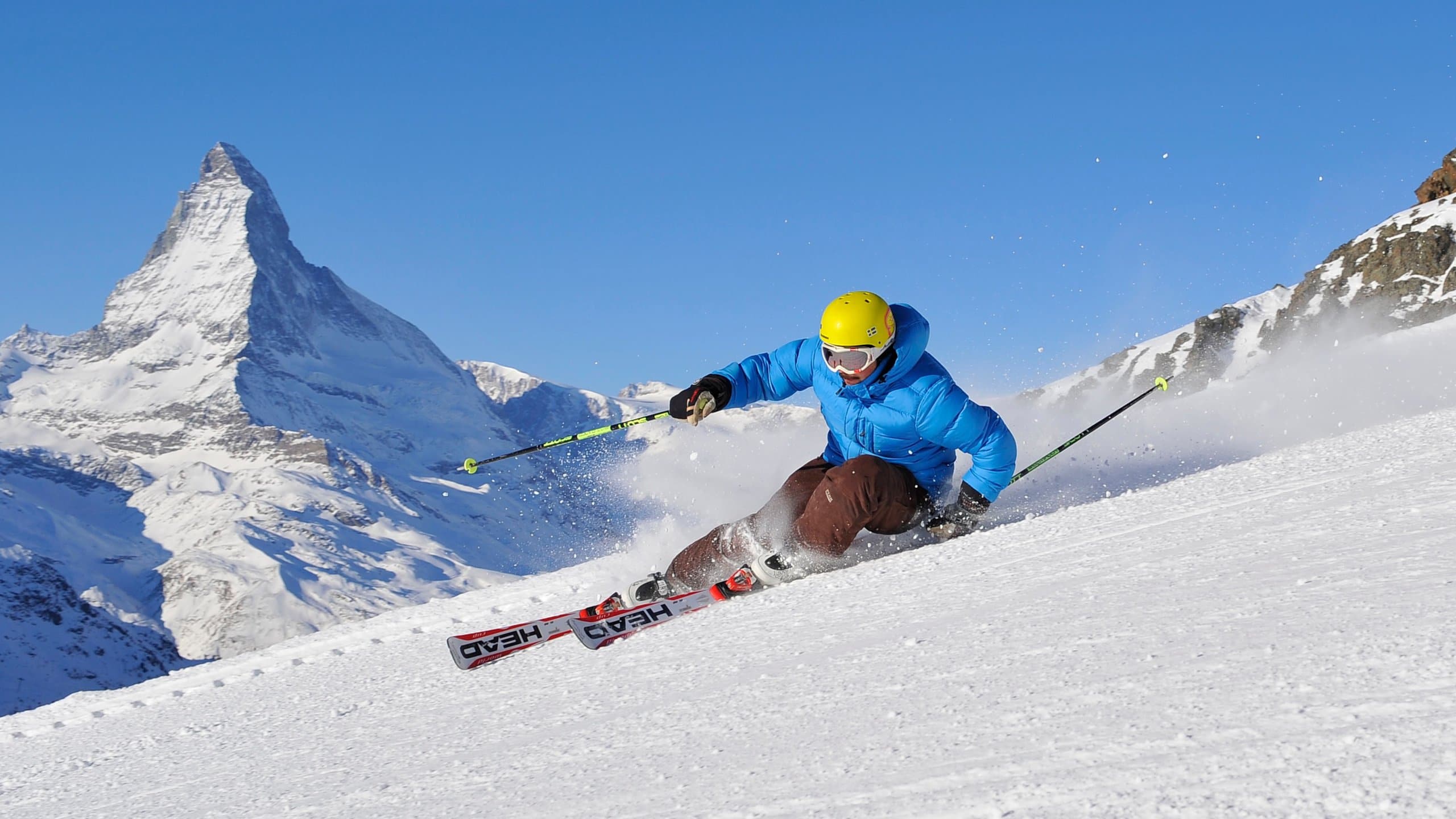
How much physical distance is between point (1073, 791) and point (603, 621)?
3.21 m

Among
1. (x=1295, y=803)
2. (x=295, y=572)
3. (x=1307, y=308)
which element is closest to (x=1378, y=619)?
(x=1295, y=803)

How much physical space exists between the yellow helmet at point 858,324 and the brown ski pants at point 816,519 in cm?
63

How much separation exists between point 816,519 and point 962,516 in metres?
0.95

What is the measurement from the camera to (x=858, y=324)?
5336 millimetres

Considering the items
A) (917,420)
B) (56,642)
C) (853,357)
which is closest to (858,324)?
(853,357)

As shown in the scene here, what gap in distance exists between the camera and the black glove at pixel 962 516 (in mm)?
5703

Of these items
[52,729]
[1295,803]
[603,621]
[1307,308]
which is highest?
[1307,308]

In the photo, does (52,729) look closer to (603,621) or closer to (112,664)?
(603,621)

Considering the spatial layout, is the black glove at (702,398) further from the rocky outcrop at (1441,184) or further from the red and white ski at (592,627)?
the rocky outcrop at (1441,184)

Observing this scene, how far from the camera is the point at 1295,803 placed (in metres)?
1.85

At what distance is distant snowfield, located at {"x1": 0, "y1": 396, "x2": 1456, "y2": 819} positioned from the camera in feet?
6.96

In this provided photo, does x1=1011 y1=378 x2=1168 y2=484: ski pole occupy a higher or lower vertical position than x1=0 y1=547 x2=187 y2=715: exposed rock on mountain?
lower

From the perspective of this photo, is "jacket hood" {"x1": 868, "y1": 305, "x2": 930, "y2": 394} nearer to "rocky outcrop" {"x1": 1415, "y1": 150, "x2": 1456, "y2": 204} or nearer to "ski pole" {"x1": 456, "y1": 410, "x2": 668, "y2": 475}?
"ski pole" {"x1": 456, "y1": 410, "x2": 668, "y2": 475}

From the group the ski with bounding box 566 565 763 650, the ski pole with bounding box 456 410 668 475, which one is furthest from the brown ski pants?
the ski pole with bounding box 456 410 668 475
